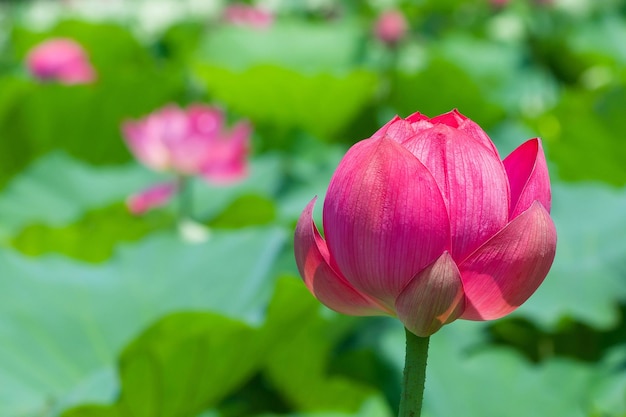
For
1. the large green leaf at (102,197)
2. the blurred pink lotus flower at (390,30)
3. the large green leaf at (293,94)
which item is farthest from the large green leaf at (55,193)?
the blurred pink lotus flower at (390,30)

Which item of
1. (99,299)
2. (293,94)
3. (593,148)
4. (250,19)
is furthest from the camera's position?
(250,19)

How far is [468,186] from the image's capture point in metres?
0.48

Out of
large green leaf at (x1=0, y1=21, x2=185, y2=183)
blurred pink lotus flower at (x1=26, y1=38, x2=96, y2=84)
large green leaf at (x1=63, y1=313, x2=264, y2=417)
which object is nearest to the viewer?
large green leaf at (x1=63, y1=313, x2=264, y2=417)

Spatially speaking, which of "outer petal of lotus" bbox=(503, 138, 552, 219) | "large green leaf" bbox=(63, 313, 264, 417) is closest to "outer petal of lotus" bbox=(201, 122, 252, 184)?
"large green leaf" bbox=(63, 313, 264, 417)

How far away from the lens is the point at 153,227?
5.60ft

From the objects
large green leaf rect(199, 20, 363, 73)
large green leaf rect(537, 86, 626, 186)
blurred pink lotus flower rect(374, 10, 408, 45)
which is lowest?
large green leaf rect(537, 86, 626, 186)

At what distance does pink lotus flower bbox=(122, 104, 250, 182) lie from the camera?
1.65 metres

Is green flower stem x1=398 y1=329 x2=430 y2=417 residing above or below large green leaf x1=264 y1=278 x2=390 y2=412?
below

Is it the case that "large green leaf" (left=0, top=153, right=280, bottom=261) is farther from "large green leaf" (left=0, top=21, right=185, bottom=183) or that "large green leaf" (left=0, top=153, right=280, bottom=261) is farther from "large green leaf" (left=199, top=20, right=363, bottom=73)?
"large green leaf" (left=199, top=20, right=363, bottom=73)

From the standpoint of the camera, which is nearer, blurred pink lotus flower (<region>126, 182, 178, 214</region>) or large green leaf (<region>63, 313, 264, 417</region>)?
large green leaf (<region>63, 313, 264, 417</region>)

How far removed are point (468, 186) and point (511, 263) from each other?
0.04 metres

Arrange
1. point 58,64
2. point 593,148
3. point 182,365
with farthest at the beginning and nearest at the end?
1. point 58,64
2. point 593,148
3. point 182,365

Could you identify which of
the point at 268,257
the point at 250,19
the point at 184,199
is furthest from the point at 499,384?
the point at 250,19

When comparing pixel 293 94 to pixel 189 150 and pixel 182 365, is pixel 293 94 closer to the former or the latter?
pixel 189 150
